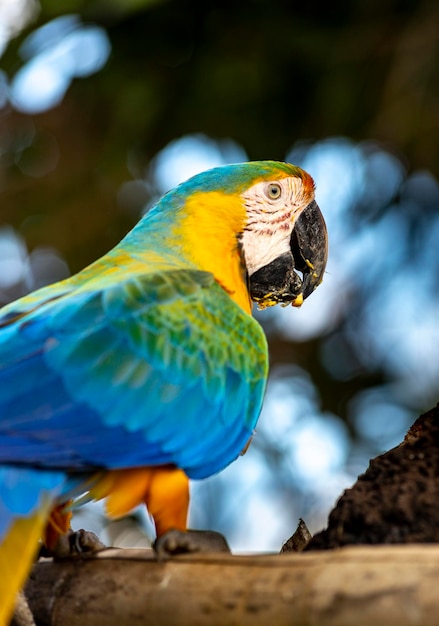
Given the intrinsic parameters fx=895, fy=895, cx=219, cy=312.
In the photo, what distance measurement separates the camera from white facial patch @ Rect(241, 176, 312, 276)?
195 cm

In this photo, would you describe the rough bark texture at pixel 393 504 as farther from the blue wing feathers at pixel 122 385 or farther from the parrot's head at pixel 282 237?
the parrot's head at pixel 282 237

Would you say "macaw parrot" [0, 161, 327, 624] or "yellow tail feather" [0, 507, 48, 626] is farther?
"macaw parrot" [0, 161, 327, 624]

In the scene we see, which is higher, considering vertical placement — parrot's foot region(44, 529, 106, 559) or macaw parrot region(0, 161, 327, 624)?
macaw parrot region(0, 161, 327, 624)

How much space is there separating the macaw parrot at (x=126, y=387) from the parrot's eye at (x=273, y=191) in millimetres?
153

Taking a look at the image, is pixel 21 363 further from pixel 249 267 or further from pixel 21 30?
pixel 21 30

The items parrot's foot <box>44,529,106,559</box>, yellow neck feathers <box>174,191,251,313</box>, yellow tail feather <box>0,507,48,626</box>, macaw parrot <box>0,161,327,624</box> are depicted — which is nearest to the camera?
yellow tail feather <box>0,507,48,626</box>

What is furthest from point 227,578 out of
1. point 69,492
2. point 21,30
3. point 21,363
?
point 21,30

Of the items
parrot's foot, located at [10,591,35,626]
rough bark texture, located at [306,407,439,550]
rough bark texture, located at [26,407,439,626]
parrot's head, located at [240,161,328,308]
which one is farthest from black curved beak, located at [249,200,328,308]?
parrot's foot, located at [10,591,35,626]

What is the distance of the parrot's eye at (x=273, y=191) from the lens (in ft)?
6.46

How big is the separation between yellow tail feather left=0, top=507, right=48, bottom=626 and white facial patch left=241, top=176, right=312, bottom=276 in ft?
2.86

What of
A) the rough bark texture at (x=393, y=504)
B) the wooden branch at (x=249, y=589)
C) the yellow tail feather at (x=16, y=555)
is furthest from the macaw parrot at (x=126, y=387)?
the rough bark texture at (x=393, y=504)

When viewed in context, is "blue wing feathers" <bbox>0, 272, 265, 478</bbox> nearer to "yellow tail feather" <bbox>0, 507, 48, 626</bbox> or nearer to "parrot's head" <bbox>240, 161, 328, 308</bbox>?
"yellow tail feather" <bbox>0, 507, 48, 626</bbox>

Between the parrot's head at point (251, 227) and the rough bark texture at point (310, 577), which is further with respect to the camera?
the parrot's head at point (251, 227)

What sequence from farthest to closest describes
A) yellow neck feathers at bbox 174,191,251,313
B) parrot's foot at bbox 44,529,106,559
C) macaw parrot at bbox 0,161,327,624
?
yellow neck feathers at bbox 174,191,251,313 < parrot's foot at bbox 44,529,106,559 < macaw parrot at bbox 0,161,327,624
